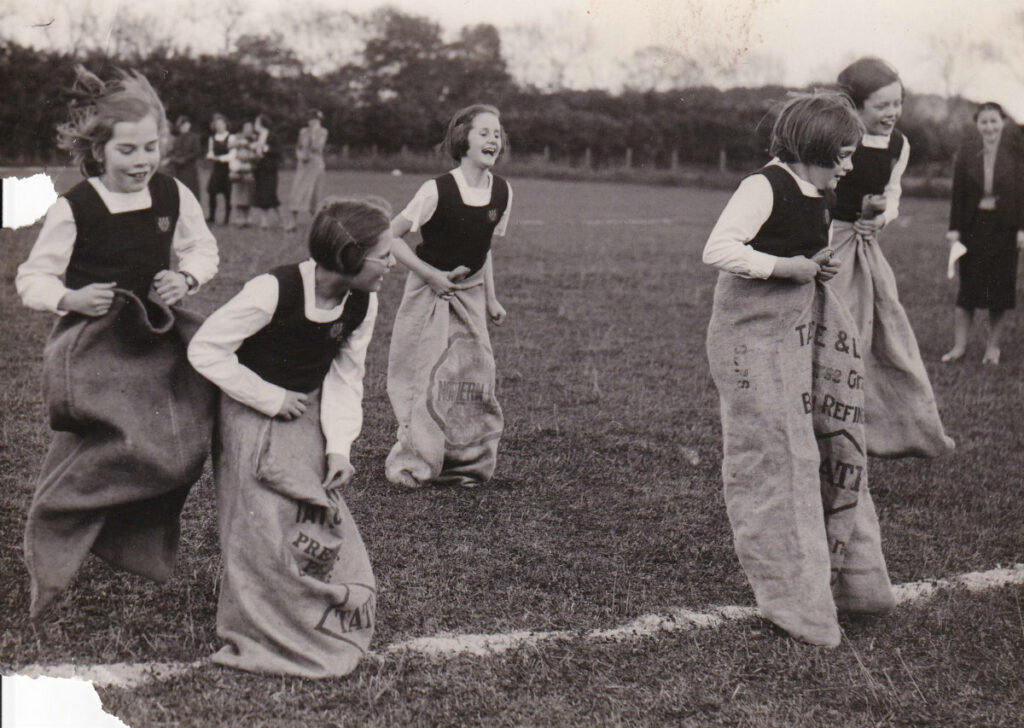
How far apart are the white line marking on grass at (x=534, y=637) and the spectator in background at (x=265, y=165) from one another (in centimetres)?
1450

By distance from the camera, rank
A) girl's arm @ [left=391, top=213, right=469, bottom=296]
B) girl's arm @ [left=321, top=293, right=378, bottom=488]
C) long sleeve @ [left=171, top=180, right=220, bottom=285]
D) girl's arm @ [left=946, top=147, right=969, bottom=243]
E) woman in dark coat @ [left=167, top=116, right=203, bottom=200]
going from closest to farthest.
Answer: girl's arm @ [left=321, top=293, right=378, bottom=488] → long sleeve @ [left=171, top=180, right=220, bottom=285] → girl's arm @ [left=391, top=213, right=469, bottom=296] → girl's arm @ [left=946, top=147, right=969, bottom=243] → woman in dark coat @ [left=167, top=116, right=203, bottom=200]

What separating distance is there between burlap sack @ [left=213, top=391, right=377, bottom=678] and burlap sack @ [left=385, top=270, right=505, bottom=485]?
2.09 meters

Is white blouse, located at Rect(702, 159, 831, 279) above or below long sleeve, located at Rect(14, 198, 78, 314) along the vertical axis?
above

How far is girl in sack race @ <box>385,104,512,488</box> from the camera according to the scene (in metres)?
5.60

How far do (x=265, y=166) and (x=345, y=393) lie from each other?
1463cm

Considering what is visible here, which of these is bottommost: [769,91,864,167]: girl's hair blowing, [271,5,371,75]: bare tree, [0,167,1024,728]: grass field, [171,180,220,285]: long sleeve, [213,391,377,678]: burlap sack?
[0,167,1024,728]: grass field

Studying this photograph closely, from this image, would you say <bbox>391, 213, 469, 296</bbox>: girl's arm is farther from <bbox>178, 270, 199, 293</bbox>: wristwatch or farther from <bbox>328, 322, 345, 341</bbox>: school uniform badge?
<bbox>328, 322, 345, 341</bbox>: school uniform badge

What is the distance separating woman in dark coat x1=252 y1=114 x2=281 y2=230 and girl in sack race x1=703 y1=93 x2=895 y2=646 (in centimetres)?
1447

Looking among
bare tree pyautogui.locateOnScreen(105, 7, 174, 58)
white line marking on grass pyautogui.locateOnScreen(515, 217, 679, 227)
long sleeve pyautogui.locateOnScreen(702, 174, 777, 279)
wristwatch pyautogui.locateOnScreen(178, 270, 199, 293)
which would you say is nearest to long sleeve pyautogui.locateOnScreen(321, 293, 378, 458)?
wristwatch pyautogui.locateOnScreen(178, 270, 199, 293)

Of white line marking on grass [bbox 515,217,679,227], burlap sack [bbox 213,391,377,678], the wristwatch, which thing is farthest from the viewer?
white line marking on grass [bbox 515,217,679,227]

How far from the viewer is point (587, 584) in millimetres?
4363

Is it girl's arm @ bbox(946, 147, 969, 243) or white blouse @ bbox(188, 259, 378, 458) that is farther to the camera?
girl's arm @ bbox(946, 147, 969, 243)

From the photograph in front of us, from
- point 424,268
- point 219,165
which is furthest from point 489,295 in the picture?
point 219,165

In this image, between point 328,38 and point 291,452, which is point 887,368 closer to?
point 291,452
